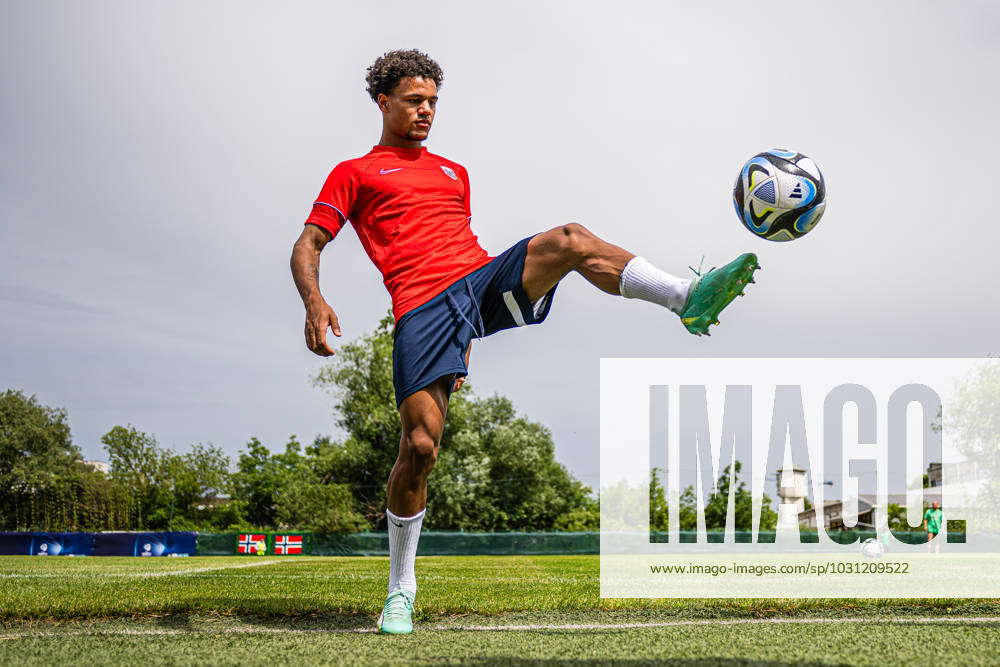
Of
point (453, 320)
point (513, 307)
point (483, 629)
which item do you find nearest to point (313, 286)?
point (453, 320)

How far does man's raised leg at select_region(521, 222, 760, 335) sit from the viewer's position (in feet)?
10.7

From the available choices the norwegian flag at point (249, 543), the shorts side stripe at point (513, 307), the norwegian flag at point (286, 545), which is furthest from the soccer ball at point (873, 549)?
the norwegian flag at point (249, 543)

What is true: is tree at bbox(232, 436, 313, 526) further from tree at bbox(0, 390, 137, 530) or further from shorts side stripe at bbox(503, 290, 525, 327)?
shorts side stripe at bbox(503, 290, 525, 327)

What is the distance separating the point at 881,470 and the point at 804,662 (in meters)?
15.4

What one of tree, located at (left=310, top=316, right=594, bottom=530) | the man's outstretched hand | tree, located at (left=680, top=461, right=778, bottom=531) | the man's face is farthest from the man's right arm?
tree, located at (left=680, top=461, right=778, bottom=531)

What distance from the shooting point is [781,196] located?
4023 millimetres

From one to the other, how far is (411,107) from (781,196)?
201cm

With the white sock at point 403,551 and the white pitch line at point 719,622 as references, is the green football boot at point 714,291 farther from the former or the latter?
the white sock at point 403,551

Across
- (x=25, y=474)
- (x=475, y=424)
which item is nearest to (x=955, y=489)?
(x=475, y=424)

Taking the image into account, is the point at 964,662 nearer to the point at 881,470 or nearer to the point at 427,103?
the point at 427,103

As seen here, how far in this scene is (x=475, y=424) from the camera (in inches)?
2127

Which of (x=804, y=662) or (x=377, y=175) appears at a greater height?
(x=377, y=175)

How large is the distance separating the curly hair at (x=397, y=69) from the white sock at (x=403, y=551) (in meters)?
2.34

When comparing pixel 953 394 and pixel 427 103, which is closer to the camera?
pixel 427 103
